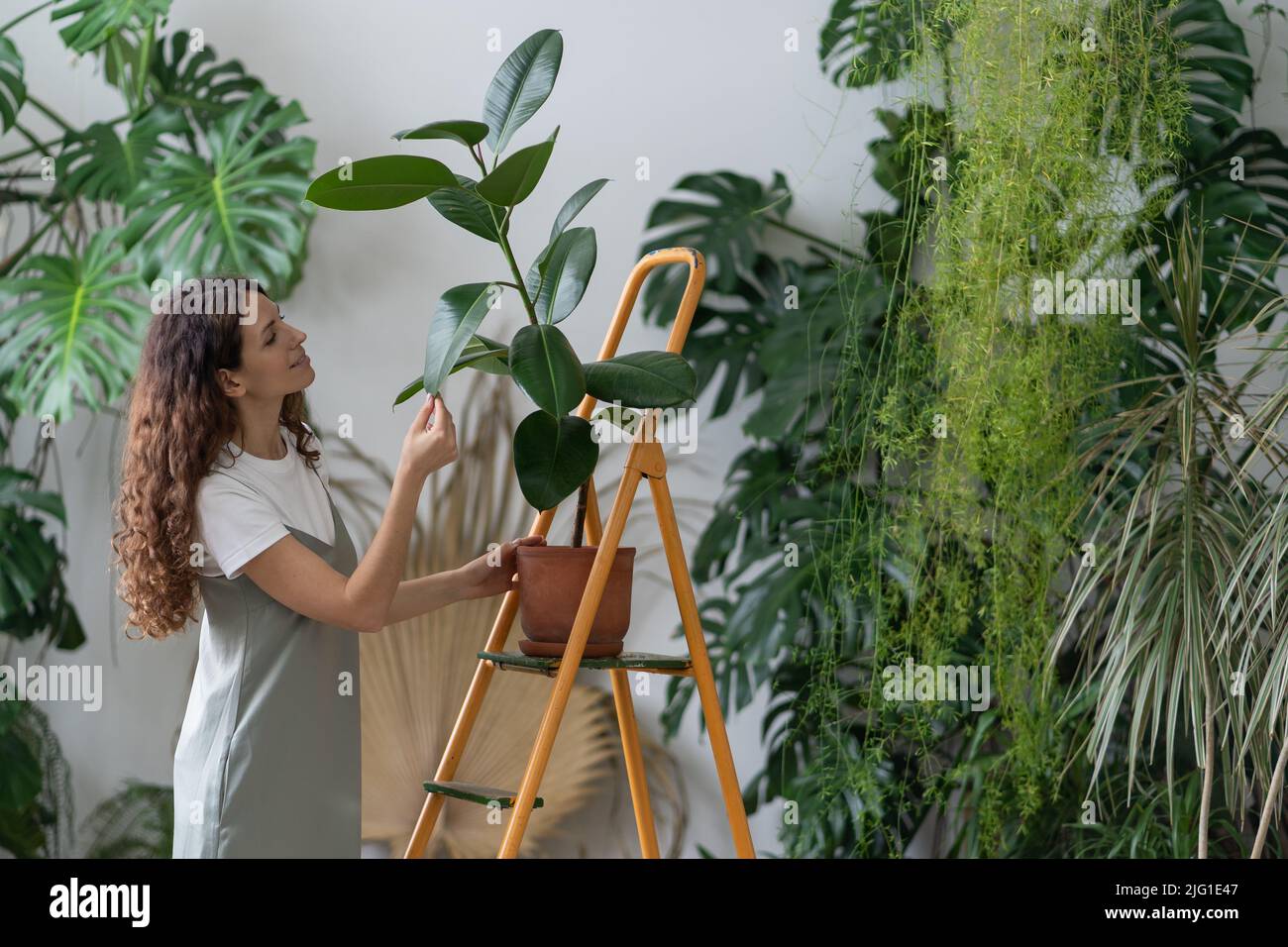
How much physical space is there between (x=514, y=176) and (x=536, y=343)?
0.68ft

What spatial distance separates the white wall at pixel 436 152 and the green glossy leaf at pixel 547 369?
1.44m

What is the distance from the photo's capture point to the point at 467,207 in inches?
59.2

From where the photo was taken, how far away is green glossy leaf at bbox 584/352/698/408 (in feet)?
4.90

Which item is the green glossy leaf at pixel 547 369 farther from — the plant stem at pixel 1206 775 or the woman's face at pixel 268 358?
the plant stem at pixel 1206 775

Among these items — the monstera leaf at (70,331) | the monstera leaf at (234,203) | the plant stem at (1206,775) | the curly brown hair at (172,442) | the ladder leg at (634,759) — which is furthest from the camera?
the monstera leaf at (234,203)

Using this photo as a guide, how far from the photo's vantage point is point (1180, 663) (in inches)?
82.8

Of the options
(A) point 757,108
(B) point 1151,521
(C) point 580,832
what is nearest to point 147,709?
(C) point 580,832

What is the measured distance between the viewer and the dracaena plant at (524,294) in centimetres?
146

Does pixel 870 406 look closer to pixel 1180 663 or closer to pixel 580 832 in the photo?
pixel 1180 663

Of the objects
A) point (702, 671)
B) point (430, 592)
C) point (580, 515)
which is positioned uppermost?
point (580, 515)

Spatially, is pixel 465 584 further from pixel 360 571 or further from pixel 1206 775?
pixel 1206 775

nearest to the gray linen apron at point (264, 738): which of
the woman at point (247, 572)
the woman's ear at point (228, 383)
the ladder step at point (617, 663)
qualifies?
the woman at point (247, 572)

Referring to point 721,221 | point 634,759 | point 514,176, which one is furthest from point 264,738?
point 721,221

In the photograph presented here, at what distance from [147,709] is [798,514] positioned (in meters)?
1.69
